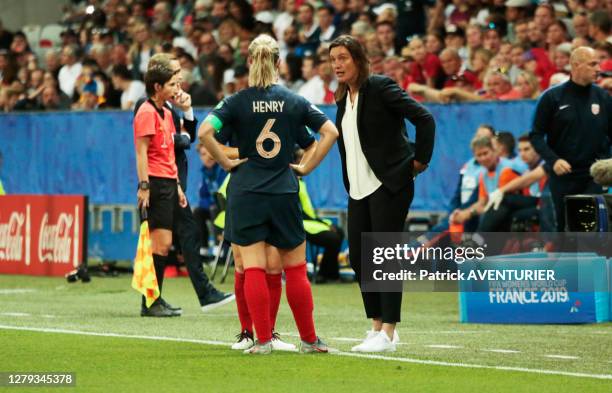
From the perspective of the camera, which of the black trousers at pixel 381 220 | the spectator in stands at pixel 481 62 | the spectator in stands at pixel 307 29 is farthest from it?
the spectator in stands at pixel 307 29

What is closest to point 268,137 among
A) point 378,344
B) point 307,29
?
point 378,344

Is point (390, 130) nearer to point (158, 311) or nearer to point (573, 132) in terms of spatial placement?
point (158, 311)

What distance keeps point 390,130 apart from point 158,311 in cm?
395

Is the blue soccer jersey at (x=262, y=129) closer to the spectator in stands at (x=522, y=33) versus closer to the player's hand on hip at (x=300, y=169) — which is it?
the player's hand on hip at (x=300, y=169)

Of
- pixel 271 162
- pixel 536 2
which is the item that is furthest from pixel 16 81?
pixel 271 162

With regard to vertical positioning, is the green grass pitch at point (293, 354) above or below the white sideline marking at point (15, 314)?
above

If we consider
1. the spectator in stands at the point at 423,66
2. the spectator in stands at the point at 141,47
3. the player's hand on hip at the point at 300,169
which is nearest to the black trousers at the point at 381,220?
the player's hand on hip at the point at 300,169

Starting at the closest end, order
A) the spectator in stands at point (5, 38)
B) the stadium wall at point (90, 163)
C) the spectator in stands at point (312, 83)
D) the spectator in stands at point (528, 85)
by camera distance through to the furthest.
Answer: the spectator in stands at point (528, 85) < the stadium wall at point (90, 163) < the spectator in stands at point (312, 83) < the spectator in stands at point (5, 38)

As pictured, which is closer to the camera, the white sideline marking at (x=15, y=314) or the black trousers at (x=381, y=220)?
the black trousers at (x=381, y=220)

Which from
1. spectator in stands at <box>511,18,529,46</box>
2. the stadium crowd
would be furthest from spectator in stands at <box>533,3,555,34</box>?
spectator in stands at <box>511,18,529,46</box>

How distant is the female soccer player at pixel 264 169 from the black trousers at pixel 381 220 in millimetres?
489

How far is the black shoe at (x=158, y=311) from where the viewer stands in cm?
1341

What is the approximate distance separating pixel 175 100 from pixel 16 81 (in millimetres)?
14373

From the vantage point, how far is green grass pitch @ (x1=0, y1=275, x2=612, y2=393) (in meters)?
8.74
